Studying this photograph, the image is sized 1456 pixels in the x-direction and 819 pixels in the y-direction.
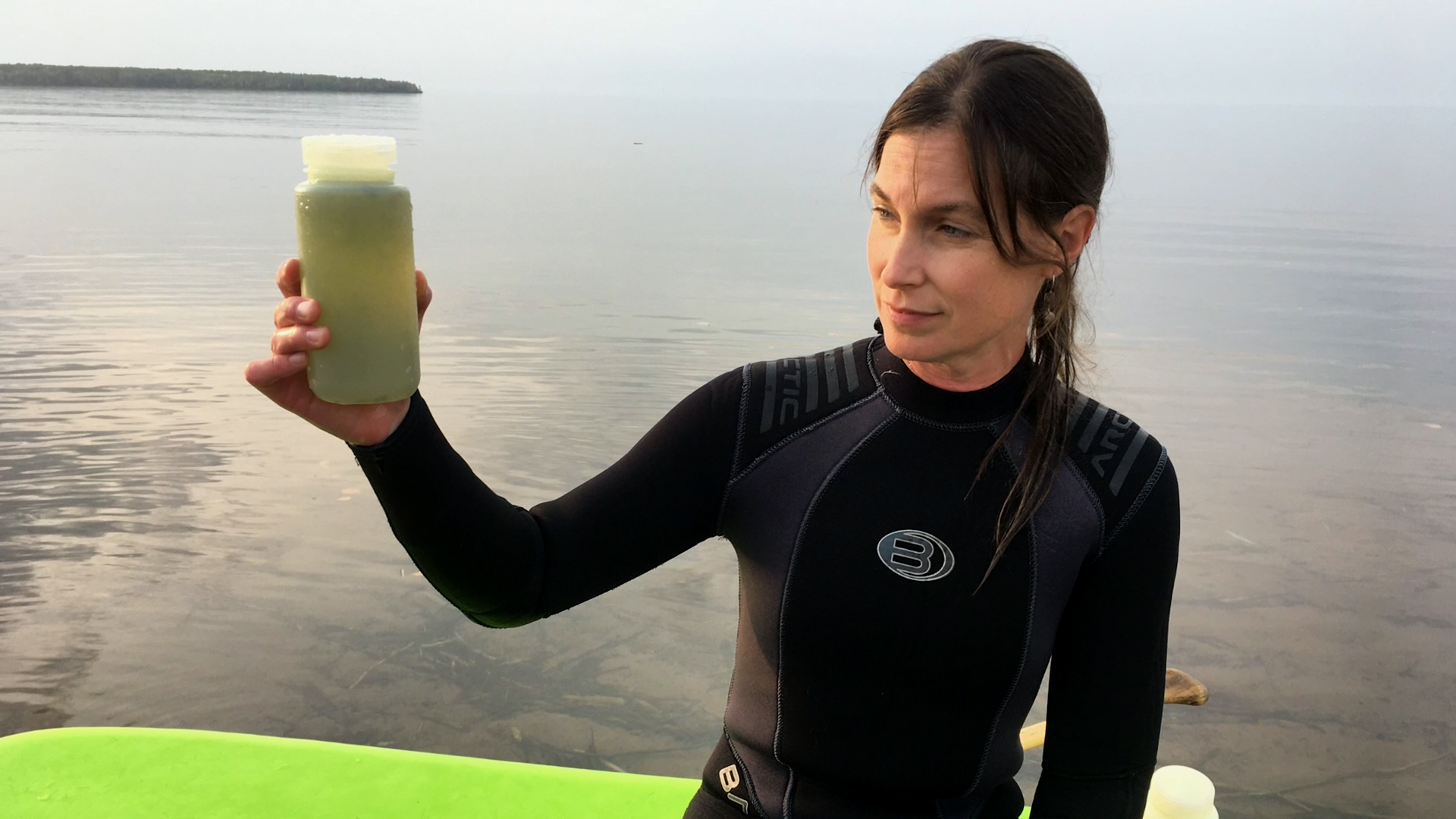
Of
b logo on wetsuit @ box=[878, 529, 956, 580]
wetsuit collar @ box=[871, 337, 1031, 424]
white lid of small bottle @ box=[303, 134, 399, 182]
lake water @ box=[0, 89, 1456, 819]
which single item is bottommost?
lake water @ box=[0, 89, 1456, 819]

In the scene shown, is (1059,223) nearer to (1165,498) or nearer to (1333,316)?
(1165,498)

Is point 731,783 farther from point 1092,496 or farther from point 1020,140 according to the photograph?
point 1020,140

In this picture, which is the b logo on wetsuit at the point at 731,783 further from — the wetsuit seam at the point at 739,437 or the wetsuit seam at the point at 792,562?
the wetsuit seam at the point at 739,437

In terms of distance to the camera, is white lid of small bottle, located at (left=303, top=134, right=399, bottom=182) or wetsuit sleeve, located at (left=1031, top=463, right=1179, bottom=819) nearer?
white lid of small bottle, located at (left=303, top=134, right=399, bottom=182)

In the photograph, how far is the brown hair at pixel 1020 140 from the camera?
129 centimetres

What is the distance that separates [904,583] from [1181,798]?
2.98 ft

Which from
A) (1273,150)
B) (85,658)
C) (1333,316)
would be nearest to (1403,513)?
(1333,316)

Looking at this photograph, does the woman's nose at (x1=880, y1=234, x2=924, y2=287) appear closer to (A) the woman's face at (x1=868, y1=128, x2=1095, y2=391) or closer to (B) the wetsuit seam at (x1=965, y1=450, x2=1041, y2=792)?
(A) the woman's face at (x1=868, y1=128, x2=1095, y2=391)

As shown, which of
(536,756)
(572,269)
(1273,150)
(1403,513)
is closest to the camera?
(536,756)

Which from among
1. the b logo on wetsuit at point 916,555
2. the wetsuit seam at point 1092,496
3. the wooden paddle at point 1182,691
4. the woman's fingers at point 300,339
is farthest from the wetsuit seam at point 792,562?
the wooden paddle at point 1182,691

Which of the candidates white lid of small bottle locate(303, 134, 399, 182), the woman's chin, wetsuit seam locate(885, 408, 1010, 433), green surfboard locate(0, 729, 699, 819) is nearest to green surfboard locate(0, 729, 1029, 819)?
green surfboard locate(0, 729, 699, 819)

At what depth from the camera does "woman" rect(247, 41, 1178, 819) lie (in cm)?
132

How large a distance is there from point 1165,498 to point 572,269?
26.9 feet

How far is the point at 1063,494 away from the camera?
144 cm
